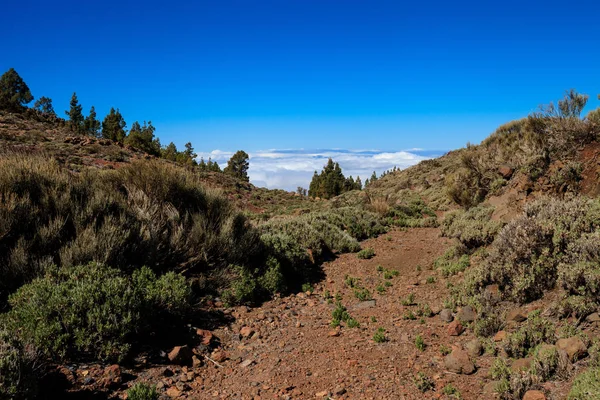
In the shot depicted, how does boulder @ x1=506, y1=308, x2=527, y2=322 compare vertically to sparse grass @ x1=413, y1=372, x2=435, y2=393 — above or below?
above

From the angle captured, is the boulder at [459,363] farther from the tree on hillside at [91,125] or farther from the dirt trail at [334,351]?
the tree on hillside at [91,125]

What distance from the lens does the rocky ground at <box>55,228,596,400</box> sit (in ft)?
12.8

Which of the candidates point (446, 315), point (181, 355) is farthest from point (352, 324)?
point (181, 355)

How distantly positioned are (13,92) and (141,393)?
69.3 m

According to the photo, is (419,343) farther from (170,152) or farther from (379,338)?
(170,152)

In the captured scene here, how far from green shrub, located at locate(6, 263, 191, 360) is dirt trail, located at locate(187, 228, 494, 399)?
109 centimetres

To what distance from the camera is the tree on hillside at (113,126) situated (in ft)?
171

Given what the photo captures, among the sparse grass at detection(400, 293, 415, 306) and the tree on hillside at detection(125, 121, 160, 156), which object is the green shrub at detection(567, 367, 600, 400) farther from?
the tree on hillside at detection(125, 121, 160, 156)

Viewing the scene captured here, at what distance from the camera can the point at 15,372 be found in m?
3.01

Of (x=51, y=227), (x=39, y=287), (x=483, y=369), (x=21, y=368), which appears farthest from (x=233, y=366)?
(x=51, y=227)

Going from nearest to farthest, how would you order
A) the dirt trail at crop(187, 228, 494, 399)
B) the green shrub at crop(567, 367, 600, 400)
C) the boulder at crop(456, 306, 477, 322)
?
the green shrub at crop(567, 367, 600, 400) < the dirt trail at crop(187, 228, 494, 399) < the boulder at crop(456, 306, 477, 322)

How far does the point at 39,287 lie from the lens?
442cm

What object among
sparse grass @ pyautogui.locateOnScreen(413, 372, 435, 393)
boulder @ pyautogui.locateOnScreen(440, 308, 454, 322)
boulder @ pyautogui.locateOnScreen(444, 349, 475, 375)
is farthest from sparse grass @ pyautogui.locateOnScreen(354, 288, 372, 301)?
sparse grass @ pyautogui.locateOnScreen(413, 372, 435, 393)

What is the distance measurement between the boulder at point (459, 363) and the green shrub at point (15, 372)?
4.42 metres
